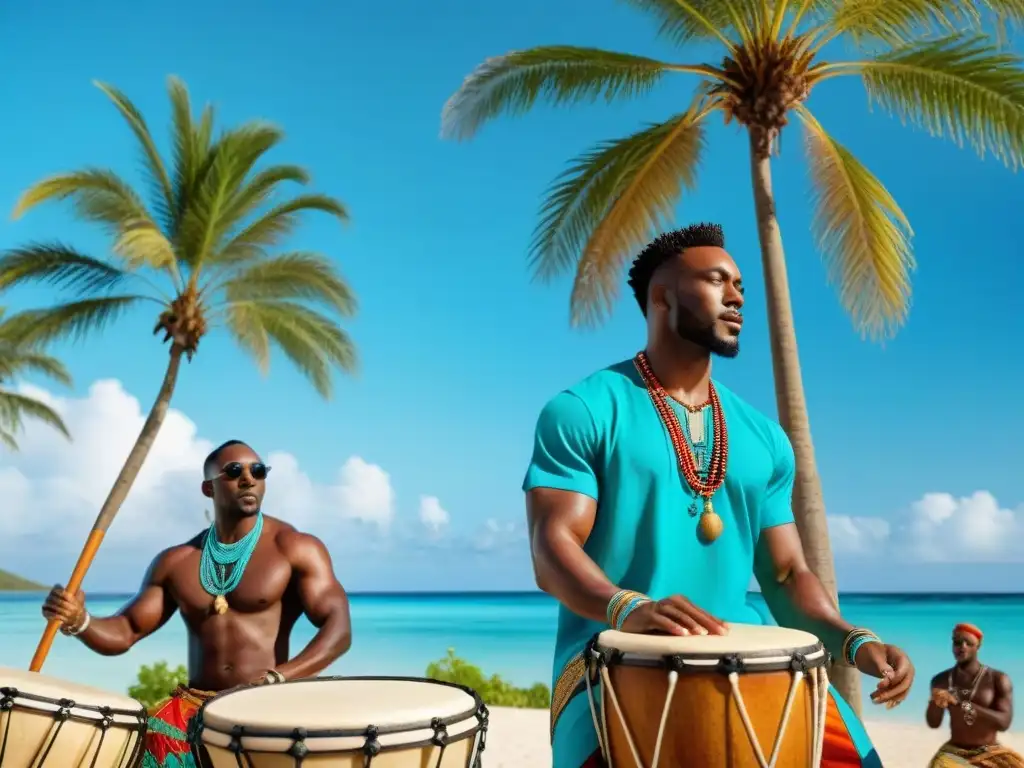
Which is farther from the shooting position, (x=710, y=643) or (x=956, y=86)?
(x=956, y=86)

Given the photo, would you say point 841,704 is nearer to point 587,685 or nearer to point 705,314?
point 587,685

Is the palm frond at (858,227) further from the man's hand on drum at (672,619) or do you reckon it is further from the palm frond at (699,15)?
the man's hand on drum at (672,619)

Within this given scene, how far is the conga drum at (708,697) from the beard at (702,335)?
1.07m

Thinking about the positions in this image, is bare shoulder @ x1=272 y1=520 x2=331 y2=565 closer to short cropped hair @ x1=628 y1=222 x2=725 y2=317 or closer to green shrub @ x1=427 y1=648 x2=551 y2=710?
short cropped hair @ x1=628 y1=222 x2=725 y2=317

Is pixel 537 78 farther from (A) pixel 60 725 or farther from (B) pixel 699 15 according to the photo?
(A) pixel 60 725

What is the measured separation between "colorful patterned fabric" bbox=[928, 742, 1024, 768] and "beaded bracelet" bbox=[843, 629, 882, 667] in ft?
15.3

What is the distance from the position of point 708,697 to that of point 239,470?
3.19m

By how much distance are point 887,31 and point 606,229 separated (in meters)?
3.51

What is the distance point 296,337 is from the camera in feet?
58.9

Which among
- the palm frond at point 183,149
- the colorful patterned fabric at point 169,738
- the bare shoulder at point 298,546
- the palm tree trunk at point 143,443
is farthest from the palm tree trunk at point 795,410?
the palm frond at point 183,149

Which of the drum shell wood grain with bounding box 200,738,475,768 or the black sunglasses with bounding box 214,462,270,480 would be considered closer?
the drum shell wood grain with bounding box 200,738,475,768

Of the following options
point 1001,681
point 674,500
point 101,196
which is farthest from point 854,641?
point 101,196

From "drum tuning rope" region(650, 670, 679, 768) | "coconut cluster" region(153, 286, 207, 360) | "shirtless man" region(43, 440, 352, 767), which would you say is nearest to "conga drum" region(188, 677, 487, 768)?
"drum tuning rope" region(650, 670, 679, 768)

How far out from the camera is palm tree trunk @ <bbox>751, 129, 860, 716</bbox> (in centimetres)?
916
